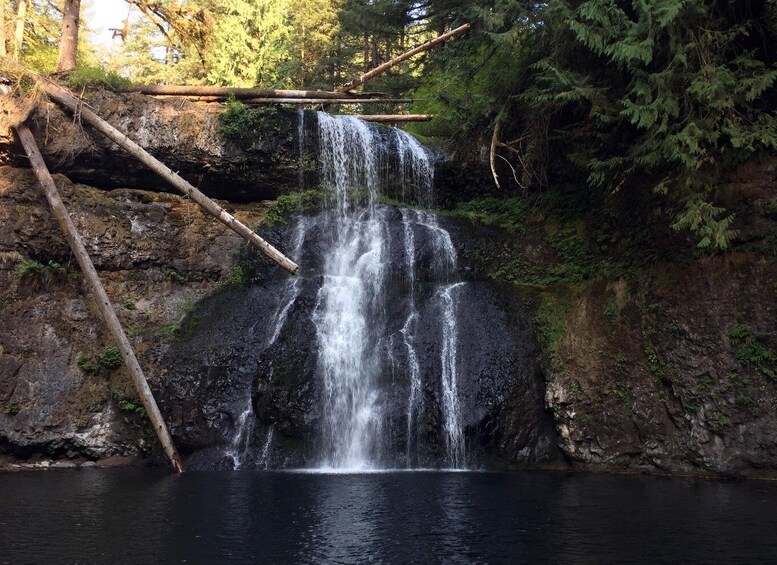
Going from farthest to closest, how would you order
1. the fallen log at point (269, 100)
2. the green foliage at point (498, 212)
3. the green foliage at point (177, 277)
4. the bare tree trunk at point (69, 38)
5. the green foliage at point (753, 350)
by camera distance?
the fallen log at point (269, 100)
the bare tree trunk at point (69, 38)
the green foliage at point (498, 212)
the green foliage at point (177, 277)
the green foliage at point (753, 350)

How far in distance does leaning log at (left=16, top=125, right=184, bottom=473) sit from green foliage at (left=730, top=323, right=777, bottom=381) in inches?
400

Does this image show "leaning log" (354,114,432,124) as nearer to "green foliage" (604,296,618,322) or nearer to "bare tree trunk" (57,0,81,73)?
"bare tree trunk" (57,0,81,73)

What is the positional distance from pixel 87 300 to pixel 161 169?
3.40 meters

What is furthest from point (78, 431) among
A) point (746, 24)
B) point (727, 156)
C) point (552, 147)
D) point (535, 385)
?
point (746, 24)

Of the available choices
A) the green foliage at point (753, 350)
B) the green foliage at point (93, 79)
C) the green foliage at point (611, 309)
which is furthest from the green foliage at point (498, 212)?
the green foliage at point (93, 79)

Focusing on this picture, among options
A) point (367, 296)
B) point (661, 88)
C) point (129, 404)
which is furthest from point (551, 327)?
point (129, 404)

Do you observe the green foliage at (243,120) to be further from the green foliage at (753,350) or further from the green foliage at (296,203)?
the green foliage at (753,350)

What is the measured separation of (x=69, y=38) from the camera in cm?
1695

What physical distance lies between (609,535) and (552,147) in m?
10.8

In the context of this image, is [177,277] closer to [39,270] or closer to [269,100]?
[39,270]

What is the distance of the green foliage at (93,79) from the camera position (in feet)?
52.1

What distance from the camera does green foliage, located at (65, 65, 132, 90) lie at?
52.1ft

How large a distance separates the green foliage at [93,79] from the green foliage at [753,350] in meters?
15.1

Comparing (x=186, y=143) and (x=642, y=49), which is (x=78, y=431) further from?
(x=642, y=49)
